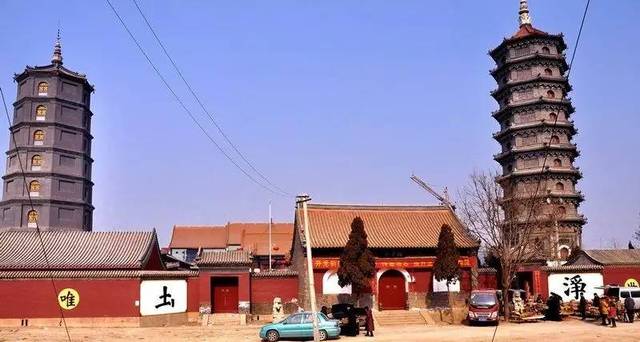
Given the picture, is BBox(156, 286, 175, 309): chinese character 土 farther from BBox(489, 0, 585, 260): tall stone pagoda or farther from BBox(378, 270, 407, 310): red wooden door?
BBox(489, 0, 585, 260): tall stone pagoda

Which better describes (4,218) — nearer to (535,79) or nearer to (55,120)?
(55,120)

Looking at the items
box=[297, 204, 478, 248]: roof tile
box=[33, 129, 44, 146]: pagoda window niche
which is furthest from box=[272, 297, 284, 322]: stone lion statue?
box=[33, 129, 44, 146]: pagoda window niche

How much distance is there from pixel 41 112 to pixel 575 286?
4271cm

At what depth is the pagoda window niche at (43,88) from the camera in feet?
162

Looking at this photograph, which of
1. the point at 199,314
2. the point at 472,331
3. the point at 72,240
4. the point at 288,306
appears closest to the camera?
the point at 472,331

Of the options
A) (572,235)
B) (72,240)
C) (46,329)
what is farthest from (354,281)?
(572,235)

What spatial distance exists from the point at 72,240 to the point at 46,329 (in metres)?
9.02

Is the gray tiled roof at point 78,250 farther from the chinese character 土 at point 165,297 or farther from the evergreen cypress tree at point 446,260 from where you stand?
the evergreen cypress tree at point 446,260

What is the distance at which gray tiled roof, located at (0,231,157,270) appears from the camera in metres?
31.8

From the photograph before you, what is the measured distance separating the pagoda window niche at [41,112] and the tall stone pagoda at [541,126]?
39.2m

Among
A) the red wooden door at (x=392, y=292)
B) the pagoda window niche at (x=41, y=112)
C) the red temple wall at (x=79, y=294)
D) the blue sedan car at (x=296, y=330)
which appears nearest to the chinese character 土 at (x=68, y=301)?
the red temple wall at (x=79, y=294)

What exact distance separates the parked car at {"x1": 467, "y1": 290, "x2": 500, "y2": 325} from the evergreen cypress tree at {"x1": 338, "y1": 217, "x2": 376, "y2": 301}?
602 centimetres

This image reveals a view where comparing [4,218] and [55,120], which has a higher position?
[55,120]

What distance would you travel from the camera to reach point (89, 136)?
5238cm
